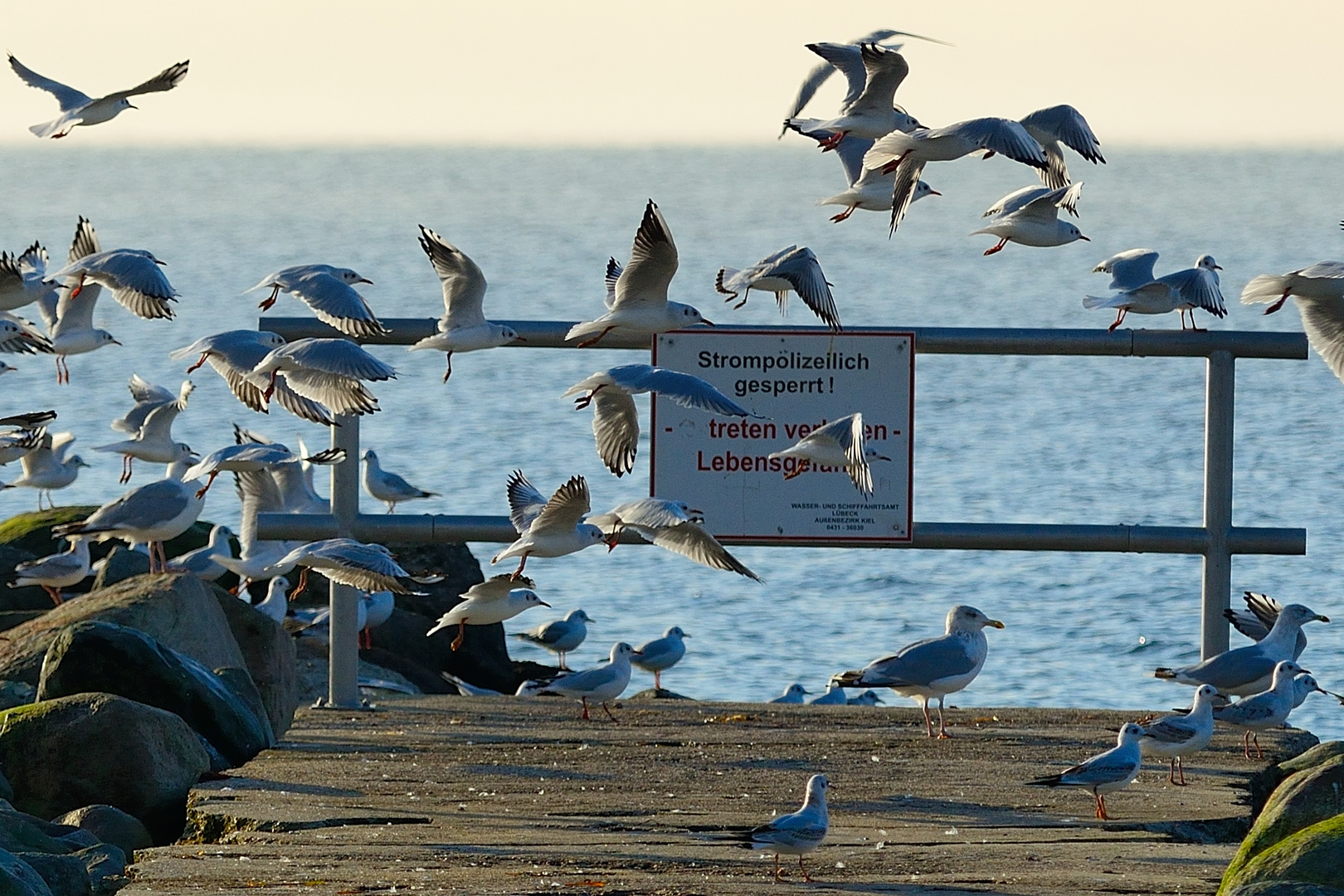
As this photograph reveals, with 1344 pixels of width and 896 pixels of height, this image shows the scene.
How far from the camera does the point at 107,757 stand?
7316 mm

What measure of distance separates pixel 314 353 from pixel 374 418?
21.0 m

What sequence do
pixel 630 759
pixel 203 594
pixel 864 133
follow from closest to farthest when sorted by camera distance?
pixel 630 759 → pixel 203 594 → pixel 864 133

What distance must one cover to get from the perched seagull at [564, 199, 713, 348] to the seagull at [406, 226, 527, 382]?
43cm

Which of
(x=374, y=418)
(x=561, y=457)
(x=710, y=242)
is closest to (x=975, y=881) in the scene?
(x=561, y=457)

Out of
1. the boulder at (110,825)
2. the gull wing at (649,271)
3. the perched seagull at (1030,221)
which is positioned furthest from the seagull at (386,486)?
the boulder at (110,825)

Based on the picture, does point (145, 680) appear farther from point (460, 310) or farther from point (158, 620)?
point (460, 310)

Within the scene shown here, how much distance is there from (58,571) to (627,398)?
17.1 ft

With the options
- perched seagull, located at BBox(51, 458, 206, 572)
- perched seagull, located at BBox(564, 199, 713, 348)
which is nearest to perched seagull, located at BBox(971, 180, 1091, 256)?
perched seagull, located at BBox(564, 199, 713, 348)

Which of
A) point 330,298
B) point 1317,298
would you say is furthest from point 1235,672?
point 330,298

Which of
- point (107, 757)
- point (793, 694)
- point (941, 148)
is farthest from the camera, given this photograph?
point (793, 694)

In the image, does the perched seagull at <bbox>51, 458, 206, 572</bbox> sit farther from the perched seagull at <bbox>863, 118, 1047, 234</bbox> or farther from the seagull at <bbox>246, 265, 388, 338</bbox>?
the perched seagull at <bbox>863, 118, 1047, 234</bbox>

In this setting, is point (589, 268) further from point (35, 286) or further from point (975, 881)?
point (975, 881)

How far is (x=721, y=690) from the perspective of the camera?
16625 mm

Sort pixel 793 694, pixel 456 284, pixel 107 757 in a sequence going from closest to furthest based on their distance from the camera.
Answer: pixel 107 757 < pixel 456 284 < pixel 793 694
